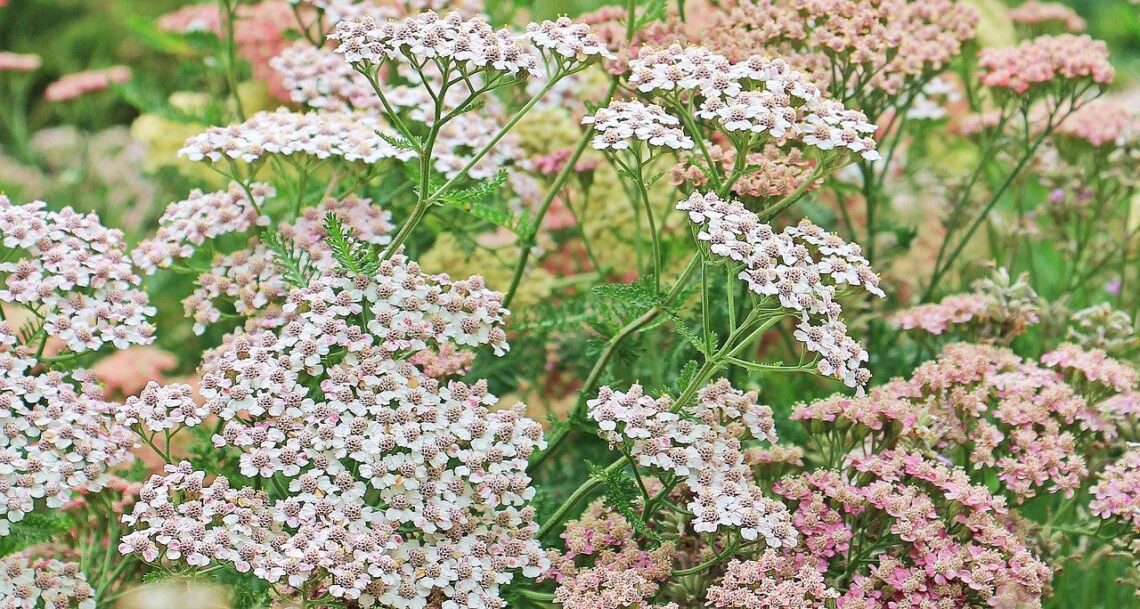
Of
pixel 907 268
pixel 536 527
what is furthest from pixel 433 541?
pixel 907 268

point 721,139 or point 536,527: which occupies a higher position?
point 721,139

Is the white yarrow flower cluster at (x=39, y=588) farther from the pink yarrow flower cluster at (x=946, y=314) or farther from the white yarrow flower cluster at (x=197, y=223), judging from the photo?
the pink yarrow flower cluster at (x=946, y=314)

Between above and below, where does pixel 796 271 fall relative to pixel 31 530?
above

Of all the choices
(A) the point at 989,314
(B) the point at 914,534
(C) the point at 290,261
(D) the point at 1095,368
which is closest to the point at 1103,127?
(A) the point at 989,314

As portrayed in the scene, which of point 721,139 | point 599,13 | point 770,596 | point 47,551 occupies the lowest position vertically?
point 47,551

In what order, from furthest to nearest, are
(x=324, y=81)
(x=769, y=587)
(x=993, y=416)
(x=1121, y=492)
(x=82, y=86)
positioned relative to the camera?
(x=82, y=86) → (x=324, y=81) → (x=993, y=416) → (x=1121, y=492) → (x=769, y=587)

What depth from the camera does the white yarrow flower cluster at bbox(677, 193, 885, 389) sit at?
6.06 feet

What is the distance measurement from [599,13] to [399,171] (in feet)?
1.85

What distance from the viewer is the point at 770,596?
1827 mm

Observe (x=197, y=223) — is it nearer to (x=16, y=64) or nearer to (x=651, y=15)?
(x=651, y=15)

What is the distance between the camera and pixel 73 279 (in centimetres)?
215

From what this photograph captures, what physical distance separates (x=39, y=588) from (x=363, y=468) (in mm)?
631

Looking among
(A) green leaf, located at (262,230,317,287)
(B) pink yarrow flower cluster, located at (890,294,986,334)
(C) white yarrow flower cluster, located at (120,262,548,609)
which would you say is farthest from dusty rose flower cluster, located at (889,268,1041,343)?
(A) green leaf, located at (262,230,317,287)

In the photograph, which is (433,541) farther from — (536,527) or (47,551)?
(47,551)
